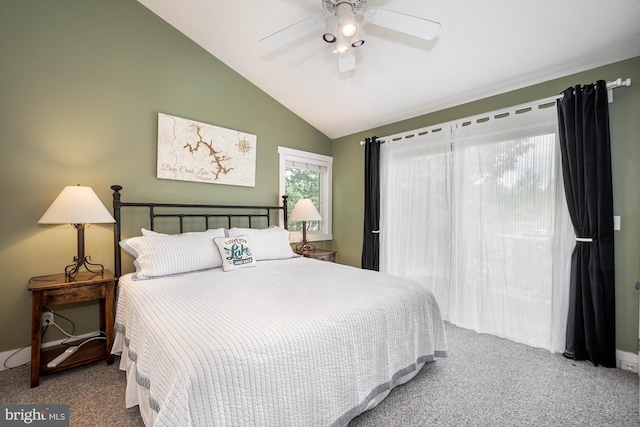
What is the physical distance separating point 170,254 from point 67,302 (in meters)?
0.71

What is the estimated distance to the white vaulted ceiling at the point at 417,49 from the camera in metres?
2.05

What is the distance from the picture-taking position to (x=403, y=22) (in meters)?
1.76

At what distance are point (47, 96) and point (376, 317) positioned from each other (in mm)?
3090

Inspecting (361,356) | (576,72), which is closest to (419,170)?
(576,72)

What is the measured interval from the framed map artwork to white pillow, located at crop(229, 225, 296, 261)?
75 centimetres

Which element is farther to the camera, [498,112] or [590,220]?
[498,112]

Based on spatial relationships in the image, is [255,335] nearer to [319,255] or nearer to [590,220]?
[319,255]

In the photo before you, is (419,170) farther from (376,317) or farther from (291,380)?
(291,380)

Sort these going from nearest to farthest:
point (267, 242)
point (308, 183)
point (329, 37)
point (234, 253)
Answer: point (329, 37)
point (234, 253)
point (267, 242)
point (308, 183)

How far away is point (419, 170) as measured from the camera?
3406 mm

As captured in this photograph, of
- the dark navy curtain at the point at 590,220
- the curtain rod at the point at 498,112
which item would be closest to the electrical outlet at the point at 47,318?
the curtain rod at the point at 498,112

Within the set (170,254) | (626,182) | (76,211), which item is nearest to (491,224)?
(626,182)

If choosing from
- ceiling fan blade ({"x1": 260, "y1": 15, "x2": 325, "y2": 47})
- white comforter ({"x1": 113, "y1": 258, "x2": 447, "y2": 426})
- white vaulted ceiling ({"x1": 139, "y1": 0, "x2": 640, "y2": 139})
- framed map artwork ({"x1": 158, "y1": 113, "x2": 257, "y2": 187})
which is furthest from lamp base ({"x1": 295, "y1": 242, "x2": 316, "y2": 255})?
ceiling fan blade ({"x1": 260, "y1": 15, "x2": 325, "y2": 47})

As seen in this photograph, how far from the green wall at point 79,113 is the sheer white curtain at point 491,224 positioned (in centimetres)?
248
